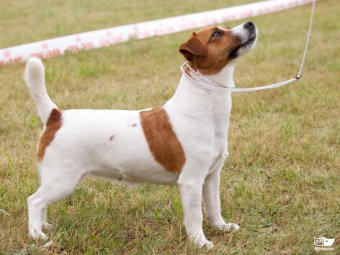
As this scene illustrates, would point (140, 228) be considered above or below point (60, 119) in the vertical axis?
below

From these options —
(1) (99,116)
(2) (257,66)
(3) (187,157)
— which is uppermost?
(1) (99,116)

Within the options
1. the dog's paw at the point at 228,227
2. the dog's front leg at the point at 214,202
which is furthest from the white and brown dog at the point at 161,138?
the dog's paw at the point at 228,227

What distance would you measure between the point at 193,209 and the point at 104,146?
0.71 metres

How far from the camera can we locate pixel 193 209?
3.37 m

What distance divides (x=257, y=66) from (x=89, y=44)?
3529mm

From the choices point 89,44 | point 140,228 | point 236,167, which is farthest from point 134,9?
point 140,228

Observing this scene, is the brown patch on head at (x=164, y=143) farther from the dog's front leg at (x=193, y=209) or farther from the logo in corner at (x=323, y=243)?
the logo in corner at (x=323, y=243)

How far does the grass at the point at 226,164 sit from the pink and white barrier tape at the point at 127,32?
0.42 meters

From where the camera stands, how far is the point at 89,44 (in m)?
10.1

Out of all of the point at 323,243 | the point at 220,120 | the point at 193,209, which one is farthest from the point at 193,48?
the point at 323,243

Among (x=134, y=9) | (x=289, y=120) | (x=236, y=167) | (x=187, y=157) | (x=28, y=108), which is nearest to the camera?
(x=187, y=157)

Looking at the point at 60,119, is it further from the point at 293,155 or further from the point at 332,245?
the point at 293,155

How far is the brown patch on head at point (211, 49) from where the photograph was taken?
329cm

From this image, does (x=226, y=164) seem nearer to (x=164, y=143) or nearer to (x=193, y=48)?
(x=164, y=143)
